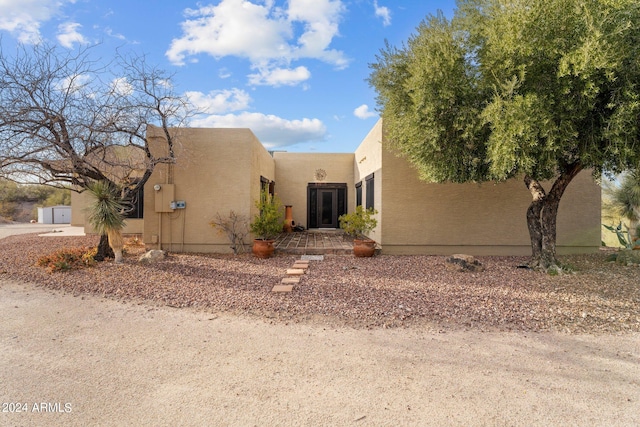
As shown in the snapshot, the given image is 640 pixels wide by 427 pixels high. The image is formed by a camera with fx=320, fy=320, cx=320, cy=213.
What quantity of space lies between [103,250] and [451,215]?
9249mm

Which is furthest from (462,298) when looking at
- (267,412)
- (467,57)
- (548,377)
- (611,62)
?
(467,57)

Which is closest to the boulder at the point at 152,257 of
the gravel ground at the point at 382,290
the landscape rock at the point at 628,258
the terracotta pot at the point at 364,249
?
the gravel ground at the point at 382,290

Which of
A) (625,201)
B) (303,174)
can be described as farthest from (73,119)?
(625,201)

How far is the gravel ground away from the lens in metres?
4.27

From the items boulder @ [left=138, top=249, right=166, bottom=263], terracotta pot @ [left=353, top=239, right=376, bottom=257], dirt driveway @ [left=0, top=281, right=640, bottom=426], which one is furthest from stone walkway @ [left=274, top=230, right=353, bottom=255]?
dirt driveway @ [left=0, top=281, right=640, bottom=426]

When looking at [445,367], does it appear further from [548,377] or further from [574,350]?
[574,350]

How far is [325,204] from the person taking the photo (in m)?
15.7

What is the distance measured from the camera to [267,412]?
231 centimetres

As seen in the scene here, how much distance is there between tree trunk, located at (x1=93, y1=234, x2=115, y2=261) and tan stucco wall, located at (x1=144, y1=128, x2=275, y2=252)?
4.06 ft

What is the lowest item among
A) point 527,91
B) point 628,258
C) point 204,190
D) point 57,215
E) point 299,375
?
point 299,375

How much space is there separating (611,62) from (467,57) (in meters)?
2.31

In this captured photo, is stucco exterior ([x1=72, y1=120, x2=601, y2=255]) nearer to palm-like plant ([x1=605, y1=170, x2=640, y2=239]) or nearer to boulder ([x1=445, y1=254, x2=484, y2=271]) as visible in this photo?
boulder ([x1=445, y1=254, x2=484, y2=271])

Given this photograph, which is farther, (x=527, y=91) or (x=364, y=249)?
(x=364, y=249)

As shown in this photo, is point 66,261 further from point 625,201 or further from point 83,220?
point 625,201
